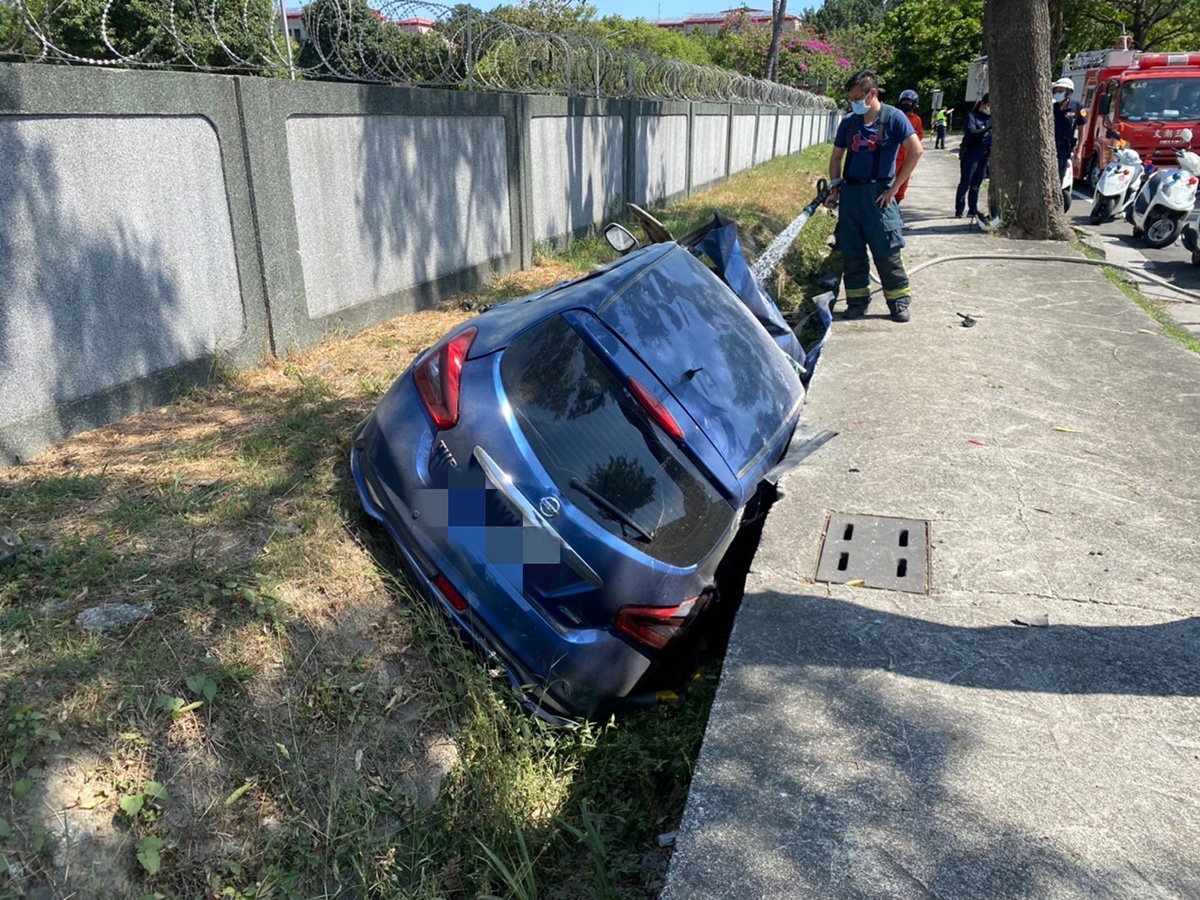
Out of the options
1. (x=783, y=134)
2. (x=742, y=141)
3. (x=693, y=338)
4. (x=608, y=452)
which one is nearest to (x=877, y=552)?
(x=693, y=338)

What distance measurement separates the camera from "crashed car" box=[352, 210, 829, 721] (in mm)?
2812

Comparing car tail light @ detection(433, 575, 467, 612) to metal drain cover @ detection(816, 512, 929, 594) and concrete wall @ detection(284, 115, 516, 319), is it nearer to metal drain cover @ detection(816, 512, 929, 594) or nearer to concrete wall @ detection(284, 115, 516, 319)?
metal drain cover @ detection(816, 512, 929, 594)

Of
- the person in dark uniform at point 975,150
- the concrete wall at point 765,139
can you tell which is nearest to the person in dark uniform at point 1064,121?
the person in dark uniform at point 975,150

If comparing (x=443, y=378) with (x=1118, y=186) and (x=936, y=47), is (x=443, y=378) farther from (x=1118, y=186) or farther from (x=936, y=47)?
(x=936, y=47)

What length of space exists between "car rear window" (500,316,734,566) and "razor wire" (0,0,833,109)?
2.95 metres

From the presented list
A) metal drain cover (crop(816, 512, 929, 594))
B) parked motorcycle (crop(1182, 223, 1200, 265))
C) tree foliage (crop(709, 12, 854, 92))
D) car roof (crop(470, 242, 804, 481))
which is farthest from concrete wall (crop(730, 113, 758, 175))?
tree foliage (crop(709, 12, 854, 92))

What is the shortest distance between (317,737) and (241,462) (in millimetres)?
1646

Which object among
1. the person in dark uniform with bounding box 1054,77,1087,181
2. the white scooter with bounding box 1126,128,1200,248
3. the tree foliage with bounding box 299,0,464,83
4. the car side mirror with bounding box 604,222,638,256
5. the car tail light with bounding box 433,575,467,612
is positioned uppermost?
the tree foliage with bounding box 299,0,464,83

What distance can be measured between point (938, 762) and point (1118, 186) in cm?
1368

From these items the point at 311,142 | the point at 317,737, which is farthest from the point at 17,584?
the point at 311,142

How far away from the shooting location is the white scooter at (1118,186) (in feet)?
43.7

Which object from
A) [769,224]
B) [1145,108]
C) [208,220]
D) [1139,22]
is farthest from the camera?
[1139,22]

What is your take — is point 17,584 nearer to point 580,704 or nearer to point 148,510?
point 148,510

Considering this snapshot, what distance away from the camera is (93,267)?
14.1 feet
